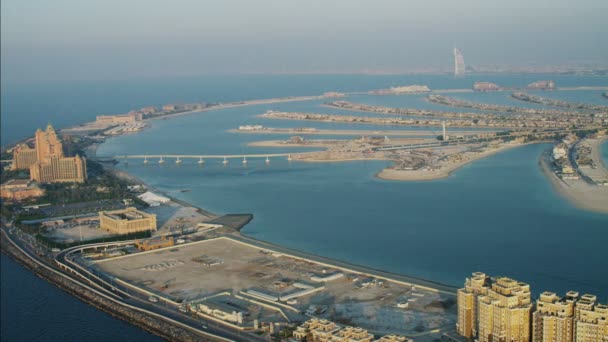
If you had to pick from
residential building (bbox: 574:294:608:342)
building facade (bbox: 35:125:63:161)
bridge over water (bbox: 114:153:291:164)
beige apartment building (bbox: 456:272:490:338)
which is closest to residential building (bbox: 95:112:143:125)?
bridge over water (bbox: 114:153:291:164)

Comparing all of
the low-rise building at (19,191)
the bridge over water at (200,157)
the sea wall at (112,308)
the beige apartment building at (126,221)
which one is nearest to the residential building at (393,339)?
the sea wall at (112,308)

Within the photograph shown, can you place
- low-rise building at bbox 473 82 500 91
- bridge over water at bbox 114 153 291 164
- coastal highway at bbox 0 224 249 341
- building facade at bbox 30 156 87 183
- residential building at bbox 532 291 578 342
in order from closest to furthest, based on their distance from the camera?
residential building at bbox 532 291 578 342 < coastal highway at bbox 0 224 249 341 < building facade at bbox 30 156 87 183 < bridge over water at bbox 114 153 291 164 < low-rise building at bbox 473 82 500 91

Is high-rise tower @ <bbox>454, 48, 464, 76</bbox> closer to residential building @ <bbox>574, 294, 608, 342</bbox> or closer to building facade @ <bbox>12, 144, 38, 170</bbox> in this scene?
building facade @ <bbox>12, 144, 38, 170</bbox>

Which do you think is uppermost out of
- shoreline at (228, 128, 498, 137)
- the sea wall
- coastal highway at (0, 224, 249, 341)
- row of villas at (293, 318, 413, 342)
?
shoreline at (228, 128, 498, 137)

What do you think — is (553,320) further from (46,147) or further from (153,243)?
(46,147)

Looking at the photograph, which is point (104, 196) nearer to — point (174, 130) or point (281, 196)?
point (281, 196)

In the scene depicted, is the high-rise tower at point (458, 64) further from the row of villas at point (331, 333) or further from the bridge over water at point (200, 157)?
the row of villas at point (331, 333)
